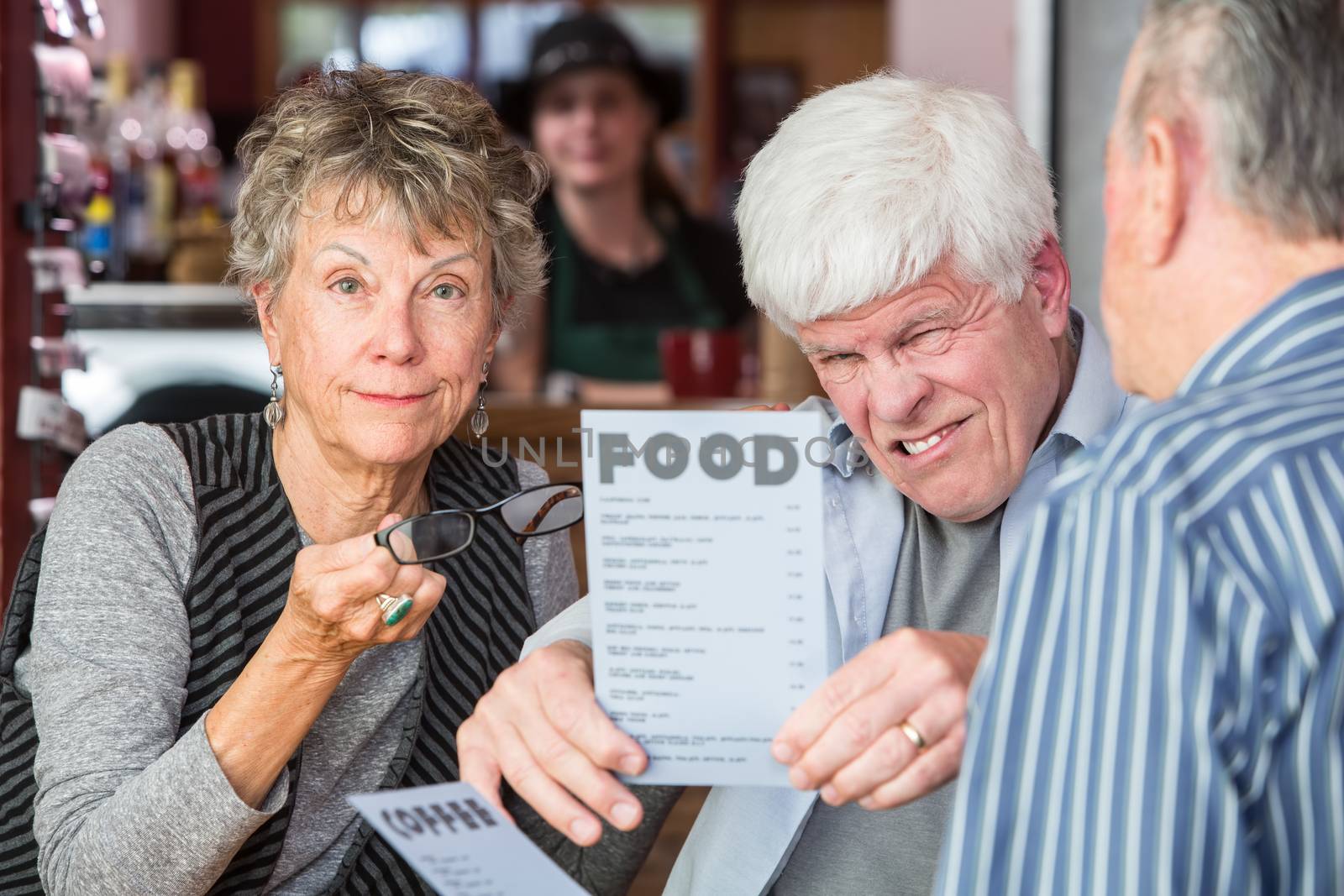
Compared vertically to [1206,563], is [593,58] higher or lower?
higher

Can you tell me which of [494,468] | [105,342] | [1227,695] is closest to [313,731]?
[494,468]

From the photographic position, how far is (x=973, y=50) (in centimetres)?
425

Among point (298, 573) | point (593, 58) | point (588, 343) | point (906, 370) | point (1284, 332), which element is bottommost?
point (588, 343)

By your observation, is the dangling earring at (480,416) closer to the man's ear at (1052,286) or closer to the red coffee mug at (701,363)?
the man's ear at (1052,286)

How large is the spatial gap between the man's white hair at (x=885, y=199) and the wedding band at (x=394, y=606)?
0.44m

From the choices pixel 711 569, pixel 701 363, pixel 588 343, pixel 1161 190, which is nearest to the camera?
pixel 1161 190

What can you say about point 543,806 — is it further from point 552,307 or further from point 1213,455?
point 552,307

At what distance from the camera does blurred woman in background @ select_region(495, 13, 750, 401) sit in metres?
3.73

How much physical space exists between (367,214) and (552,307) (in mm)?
2256

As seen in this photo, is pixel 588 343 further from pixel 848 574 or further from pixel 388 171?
pixel 848 574

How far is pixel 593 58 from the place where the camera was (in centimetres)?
378

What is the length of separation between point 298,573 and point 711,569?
42cm

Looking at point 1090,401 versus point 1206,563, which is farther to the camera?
point 1090,401

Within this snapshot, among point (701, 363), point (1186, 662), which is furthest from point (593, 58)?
point (1186, 662)
